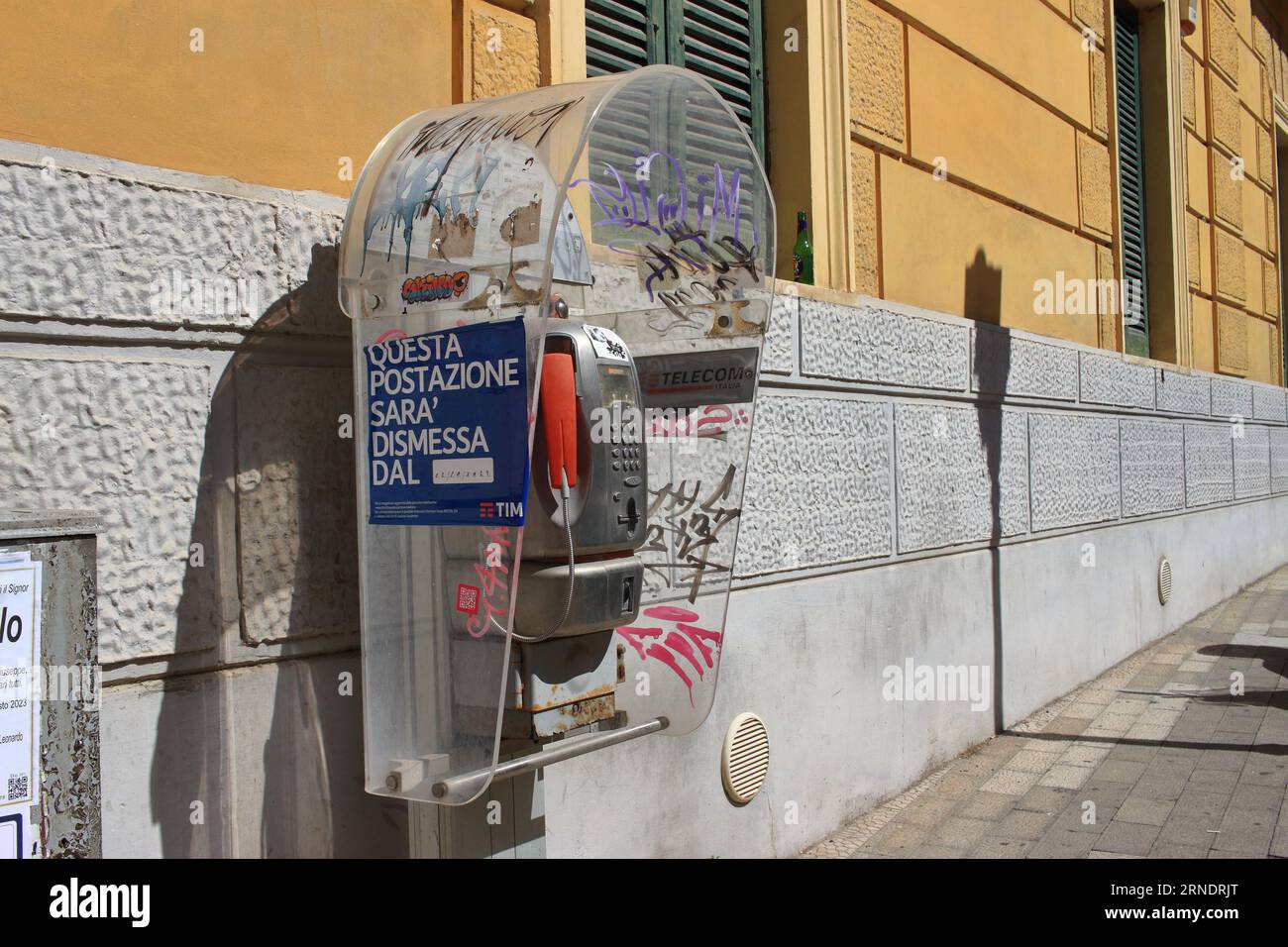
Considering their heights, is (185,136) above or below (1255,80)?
below

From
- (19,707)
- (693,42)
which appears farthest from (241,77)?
(693,42)

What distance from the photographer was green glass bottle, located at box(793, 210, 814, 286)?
16.1 feet

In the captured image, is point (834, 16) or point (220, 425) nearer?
point (220, 425)

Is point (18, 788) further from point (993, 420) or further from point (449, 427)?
point (993, 420)

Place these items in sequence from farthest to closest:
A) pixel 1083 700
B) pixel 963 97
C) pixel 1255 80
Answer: pixel 1255 80 → pixel 1083 700 → pixel 963 97

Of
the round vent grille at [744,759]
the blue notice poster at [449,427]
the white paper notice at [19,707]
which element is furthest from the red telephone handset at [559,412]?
the round vent grille at [744,759]

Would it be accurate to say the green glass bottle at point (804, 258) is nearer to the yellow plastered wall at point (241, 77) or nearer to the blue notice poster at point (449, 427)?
the yellow plastered wall at point (241, 77)

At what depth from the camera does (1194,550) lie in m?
9.65

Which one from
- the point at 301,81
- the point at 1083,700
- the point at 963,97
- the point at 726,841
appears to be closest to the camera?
the point at 301,81

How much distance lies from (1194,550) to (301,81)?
8.70 m

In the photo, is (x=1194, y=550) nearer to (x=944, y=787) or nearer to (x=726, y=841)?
(x=944, y=787)

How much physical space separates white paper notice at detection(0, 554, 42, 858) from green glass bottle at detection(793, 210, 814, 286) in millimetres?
3647

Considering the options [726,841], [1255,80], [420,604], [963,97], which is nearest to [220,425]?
[420,604]

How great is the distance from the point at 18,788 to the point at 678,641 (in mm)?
2060
